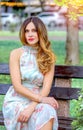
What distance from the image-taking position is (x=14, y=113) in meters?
4.87

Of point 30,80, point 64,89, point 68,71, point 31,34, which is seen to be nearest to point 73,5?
point 68,71

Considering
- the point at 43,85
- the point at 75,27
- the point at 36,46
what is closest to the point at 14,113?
the point at 43,85

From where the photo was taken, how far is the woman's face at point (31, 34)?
5.05 meters

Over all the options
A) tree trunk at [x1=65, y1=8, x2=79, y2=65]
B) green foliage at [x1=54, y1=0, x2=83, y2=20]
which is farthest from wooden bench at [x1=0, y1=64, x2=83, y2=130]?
tree trunk at [x1=65, y1=8, x2=79, y2=65]

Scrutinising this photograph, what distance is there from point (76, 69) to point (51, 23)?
37.4 m

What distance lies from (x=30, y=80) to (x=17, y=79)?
0.14 meters

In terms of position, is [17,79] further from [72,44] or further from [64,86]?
[72,44]

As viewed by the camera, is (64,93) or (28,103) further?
(64,93)

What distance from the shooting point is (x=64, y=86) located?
5695mm

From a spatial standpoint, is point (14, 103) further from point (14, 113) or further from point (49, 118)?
point (49, 118)

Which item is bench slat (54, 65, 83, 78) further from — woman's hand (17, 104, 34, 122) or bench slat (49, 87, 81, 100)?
woman's hand (17, 104, 34, 122)

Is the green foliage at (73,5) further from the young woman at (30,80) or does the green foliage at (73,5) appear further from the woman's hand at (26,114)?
the woman's hand at (26,114)

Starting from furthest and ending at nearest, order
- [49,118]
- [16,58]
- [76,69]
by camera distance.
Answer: [76,69], [16,58], [49,118]

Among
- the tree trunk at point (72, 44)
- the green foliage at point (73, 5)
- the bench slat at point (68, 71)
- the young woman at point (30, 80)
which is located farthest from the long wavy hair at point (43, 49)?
the tree trunk at point (72, 44)
